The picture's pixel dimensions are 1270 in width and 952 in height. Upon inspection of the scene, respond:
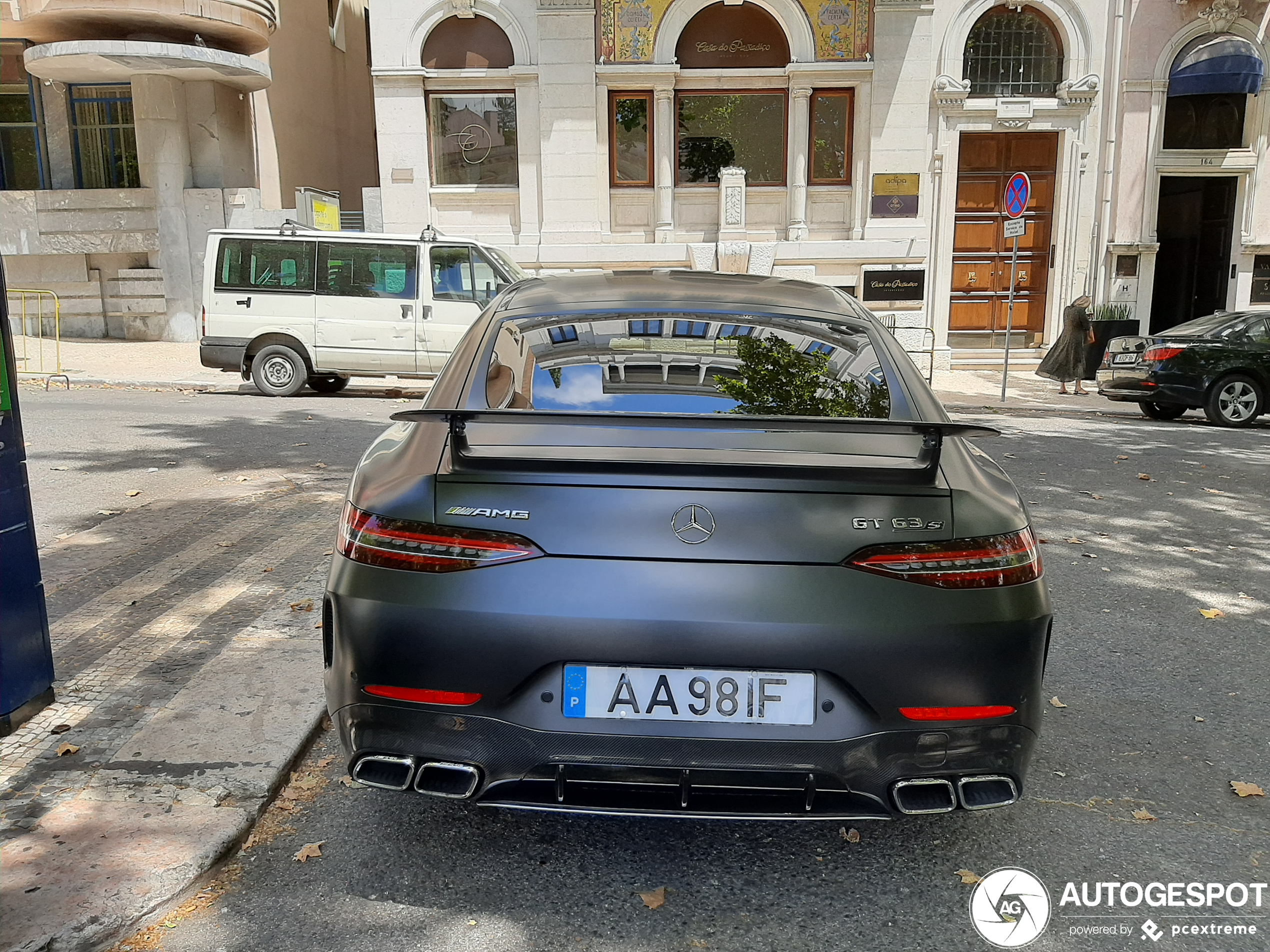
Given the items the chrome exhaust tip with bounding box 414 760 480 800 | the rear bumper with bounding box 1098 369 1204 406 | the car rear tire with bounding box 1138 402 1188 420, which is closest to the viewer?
the chrome exhaust tip with bounding box 414 760 480 800

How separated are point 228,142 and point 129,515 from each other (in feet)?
52.5

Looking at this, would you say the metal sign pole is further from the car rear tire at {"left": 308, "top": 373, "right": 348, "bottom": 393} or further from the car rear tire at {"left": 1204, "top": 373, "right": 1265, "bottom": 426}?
the car rear tire at {"left": 308, "top": 373, "right": 348, "bottom": 393}

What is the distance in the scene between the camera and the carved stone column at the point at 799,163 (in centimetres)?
2019

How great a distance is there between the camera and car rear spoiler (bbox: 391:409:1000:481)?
2.50 m

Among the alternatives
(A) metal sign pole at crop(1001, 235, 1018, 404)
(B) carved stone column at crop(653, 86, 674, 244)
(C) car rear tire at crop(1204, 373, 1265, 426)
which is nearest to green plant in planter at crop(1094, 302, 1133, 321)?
(A) metal sign pole at crop(1001, 235, 1018, 404)

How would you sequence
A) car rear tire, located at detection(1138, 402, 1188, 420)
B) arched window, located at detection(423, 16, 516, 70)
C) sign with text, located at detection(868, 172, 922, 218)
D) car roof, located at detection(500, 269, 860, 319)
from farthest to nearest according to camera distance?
arched window, located at detection(423, 16, 516, 70), sign with text, located at detection(868, 172, 922, 218), car rear tire, located at detection(1138, 402, 1188, 420), car roof, located at detection(500, 269, 860, 319)

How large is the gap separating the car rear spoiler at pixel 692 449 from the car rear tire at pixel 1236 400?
12.2 meters

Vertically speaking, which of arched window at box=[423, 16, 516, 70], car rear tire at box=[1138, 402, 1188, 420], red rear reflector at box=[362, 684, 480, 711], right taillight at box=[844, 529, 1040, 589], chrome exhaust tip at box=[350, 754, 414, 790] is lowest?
car rear tire at box=[1138, 402, 1188, 420]

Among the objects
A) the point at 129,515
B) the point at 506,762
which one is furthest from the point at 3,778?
the point at 129,515

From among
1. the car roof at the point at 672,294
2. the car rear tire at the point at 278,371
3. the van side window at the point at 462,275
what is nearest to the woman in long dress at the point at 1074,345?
the van side window at the point at 462,275

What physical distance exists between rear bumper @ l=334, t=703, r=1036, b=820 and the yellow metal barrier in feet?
46.5

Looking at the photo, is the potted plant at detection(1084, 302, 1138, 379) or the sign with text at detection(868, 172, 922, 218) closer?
the potted plant at detection(1084, 302, 1138, 379)

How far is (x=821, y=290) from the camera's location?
3.99m

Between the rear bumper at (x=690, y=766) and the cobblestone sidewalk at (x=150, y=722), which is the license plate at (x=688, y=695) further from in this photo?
the cobblestone sidewalk at (x=150, y=722)
